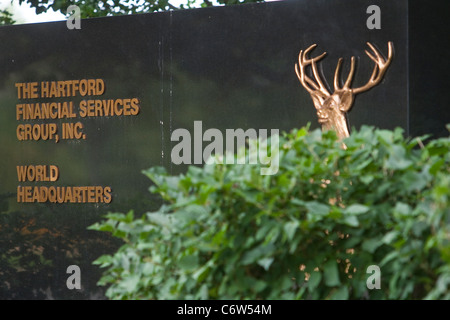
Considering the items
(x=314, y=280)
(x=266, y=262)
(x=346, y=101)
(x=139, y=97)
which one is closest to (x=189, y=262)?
(x=266, y=262)

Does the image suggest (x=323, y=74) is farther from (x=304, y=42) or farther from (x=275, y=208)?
(x=275, y=208)

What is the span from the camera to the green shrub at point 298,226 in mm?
1988

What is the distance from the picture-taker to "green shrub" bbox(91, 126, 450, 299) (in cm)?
199

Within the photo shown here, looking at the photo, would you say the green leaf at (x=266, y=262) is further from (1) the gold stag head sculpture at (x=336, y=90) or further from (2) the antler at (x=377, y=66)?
(2) the antler at (x=377, y=66)

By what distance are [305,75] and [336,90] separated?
0.28 m

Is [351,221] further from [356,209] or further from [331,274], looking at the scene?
[331,274]

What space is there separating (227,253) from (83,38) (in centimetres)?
481

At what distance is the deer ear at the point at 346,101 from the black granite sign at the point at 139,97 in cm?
→ 5

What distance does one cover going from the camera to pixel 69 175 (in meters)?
6.58

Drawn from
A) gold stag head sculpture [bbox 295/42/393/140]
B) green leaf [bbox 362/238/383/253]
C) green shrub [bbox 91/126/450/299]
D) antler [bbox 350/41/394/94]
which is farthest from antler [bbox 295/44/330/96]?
green leaf [bbox 362/238/383/253]

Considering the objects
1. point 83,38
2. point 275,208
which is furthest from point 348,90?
point 275,208

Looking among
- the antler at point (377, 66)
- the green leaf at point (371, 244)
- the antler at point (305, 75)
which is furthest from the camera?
the antler at point (305, 75)

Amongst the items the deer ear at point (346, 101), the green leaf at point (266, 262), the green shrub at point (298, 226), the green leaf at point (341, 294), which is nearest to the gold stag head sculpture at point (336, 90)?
the deer ear at point (346, 101)

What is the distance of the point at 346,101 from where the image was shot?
220 inches
